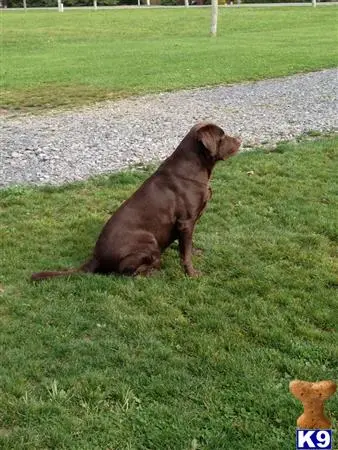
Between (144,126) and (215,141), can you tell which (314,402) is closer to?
(215,141)

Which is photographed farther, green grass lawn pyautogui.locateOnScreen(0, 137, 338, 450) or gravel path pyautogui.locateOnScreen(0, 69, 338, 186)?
gravel path pyautogui.locateOnScreen(0, 69, 338, 186)

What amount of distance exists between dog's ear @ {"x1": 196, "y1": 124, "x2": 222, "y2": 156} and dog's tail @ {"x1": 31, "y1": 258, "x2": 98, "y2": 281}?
137cm

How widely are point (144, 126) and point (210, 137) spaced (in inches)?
242

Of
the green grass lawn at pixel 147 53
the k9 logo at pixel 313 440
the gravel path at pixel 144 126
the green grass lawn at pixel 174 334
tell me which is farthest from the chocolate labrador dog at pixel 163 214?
the green grass lawn at pixel 147 53

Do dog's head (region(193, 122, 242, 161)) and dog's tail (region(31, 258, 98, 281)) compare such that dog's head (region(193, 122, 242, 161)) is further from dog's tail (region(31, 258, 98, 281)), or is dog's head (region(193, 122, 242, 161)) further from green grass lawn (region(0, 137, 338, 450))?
dog's tail (region(31, 258, 98, 281))

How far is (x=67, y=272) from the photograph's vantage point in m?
5.51

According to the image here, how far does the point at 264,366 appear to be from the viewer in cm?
411

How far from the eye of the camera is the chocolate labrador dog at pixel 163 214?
5.41 m

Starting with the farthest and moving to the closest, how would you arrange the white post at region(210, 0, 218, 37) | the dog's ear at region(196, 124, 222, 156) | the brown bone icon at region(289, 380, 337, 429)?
the white post at region(210, 0, 218, 37)
the dog's ear at region(196, 124, 222, 156)
the brown bone icon at region(289, 380, 337, 429)

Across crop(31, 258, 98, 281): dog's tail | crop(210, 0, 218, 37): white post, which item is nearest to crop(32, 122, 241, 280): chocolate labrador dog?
crop(31, 258, 98, 281): dog's tail

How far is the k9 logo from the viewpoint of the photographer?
2104 millimetres

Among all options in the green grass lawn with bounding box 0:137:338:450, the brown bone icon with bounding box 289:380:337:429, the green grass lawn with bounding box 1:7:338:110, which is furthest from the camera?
the green grass lawn with bounding box 1:7:338:110

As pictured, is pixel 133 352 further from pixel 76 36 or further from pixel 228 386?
pixel 76 36

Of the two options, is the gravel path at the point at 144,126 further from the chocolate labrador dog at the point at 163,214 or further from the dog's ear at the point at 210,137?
the dog's ear at the point at 210,137
